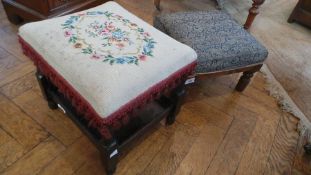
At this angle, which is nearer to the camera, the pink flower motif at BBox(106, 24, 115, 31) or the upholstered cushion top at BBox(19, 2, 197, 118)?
the upholstered cushion top at BBox(19, 2, 197, 118)

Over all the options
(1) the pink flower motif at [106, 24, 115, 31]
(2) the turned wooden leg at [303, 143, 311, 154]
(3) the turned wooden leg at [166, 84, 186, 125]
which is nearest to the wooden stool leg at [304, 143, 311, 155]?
(2) the turned wooden leg at [303, 143, 311, 154]

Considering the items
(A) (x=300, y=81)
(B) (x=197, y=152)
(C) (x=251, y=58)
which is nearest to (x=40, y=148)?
(B) (x=197, y=152)

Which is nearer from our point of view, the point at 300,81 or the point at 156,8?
the point at 300,81

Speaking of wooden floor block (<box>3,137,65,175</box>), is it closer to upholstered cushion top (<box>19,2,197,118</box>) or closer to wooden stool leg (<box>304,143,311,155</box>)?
upholstered cushion top (<box>19,2,197,118</box>)

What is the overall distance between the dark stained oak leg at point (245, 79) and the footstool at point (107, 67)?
39cm

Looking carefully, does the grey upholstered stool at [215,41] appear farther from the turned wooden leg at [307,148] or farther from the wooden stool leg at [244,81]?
the turned wooden leg at [307,148]

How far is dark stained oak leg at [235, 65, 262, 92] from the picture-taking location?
1052mm

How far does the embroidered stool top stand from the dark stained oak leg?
402mm

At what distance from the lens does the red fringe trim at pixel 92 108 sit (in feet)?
2.00

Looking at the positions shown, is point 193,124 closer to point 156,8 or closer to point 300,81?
point 300,81

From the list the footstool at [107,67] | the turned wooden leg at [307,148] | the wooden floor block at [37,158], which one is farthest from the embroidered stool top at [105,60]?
the turned wooden leg at [307,148]

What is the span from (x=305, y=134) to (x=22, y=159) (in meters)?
1.16

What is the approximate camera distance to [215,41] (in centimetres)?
93

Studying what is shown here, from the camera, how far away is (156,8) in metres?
1.72
